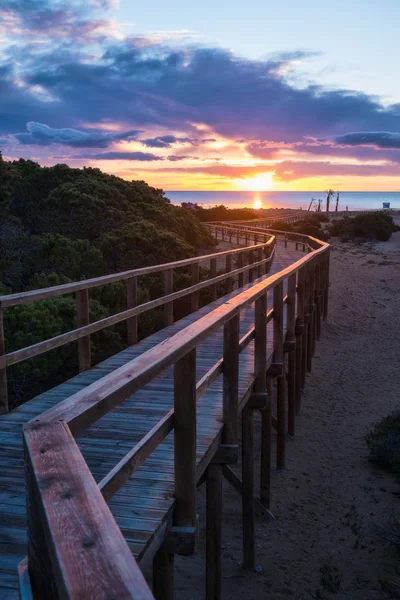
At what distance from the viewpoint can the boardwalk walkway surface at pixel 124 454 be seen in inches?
109

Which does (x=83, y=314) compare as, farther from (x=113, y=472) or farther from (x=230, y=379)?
(x=113, y=472)

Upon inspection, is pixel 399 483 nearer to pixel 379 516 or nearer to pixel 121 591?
pixel 379 516

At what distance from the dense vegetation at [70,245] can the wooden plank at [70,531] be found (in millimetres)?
6297

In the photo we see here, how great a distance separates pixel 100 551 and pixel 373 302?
19674 mm

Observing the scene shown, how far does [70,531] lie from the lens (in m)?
1.01

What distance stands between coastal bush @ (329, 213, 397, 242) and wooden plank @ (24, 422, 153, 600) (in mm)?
40742

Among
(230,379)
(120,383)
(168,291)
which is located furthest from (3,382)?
(168,291)

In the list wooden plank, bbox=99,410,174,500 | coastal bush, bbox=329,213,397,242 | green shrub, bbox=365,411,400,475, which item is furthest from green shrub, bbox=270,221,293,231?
wooden plank, bbox=99,410,174,500

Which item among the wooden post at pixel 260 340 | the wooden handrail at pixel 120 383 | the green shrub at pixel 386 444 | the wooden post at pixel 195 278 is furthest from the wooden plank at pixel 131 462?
the wooden post at pixel 195 278

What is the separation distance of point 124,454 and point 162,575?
0.81m

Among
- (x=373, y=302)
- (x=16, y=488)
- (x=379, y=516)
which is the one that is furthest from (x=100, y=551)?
(x=373, y=302)

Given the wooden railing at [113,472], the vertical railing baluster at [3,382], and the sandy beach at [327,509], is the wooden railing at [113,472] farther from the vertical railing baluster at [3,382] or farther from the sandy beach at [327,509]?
the vertical railing baluster at [3,382]

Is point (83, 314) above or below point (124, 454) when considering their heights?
above

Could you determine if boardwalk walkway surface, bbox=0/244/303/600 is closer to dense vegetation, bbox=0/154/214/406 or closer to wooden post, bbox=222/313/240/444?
wooden post, bbox=222/313/240/444
